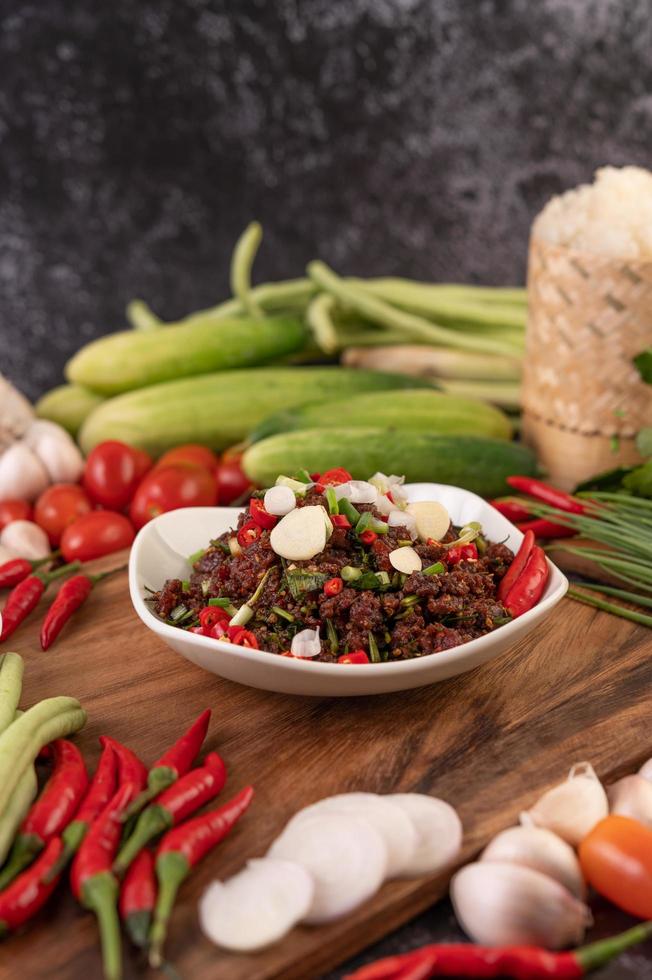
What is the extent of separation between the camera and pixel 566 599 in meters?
3.25

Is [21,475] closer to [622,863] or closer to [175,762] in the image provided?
[175,762]

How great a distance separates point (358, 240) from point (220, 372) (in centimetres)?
Result: 186

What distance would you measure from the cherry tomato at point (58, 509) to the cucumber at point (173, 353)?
84 cm

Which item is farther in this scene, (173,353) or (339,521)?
(173,353)

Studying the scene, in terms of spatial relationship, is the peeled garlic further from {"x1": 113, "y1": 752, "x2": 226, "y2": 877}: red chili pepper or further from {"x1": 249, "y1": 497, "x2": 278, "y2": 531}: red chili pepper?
{"x1": 249, "y1": 497, "x2": 278, "y2": 531}: red chili pepper

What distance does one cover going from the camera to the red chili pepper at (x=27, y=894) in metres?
1.97

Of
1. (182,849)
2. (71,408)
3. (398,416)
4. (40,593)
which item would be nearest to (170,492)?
(40,593)

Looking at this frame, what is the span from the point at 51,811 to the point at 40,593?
1.22m

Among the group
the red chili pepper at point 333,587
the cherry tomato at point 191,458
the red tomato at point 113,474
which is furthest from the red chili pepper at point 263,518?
the red tomato at point 113,474

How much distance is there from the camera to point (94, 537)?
3.84 meters

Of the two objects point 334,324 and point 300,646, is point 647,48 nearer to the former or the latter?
point 334,324

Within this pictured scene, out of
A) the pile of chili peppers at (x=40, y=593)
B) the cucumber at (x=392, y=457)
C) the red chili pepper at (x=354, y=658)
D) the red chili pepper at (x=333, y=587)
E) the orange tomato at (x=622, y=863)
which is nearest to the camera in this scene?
the orange tomato at (x=622, y=863)

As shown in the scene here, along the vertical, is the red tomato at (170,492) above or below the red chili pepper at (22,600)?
below

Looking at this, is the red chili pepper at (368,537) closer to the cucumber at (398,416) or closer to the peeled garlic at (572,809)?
the peeled garlic at (572,809)
